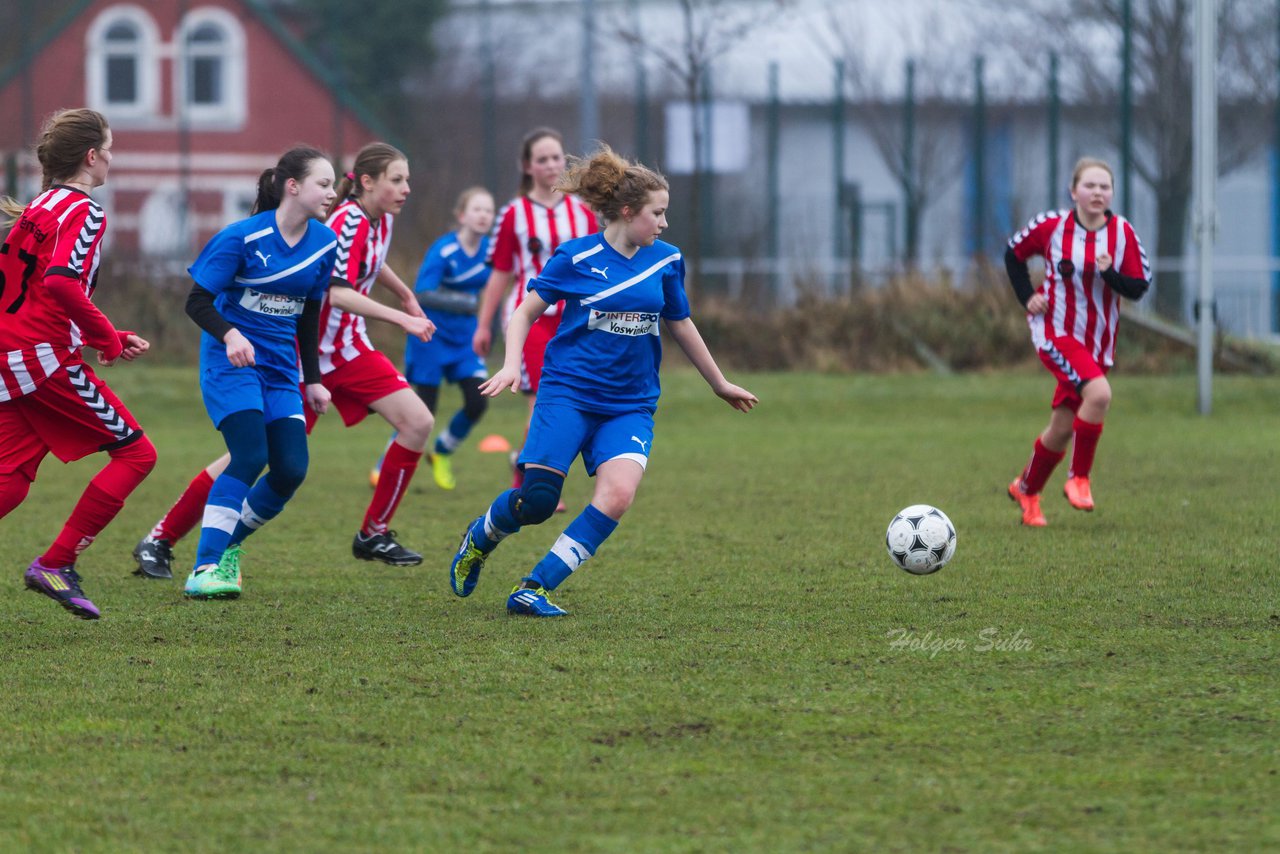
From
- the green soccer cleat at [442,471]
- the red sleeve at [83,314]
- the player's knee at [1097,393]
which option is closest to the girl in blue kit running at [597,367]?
the red sleeve at [83,314]

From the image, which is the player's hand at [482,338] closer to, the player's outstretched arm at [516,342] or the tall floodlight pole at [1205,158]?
the player's outstretched arm at [516,342]

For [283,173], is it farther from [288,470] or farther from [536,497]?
[536,497]

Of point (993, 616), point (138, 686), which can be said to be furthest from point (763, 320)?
point (138, 686)

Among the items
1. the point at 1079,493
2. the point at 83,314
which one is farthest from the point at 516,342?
the point at 1079,493

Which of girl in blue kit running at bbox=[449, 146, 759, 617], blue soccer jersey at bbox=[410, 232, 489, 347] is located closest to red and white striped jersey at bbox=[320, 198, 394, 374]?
girl in blue kit running at bbox=[449, 146, 759, 617]

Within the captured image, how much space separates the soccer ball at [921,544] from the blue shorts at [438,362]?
4.73 metres

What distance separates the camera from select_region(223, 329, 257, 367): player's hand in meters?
5.75

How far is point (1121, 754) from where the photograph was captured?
3.85 meters

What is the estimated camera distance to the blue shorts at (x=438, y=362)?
10578 mm

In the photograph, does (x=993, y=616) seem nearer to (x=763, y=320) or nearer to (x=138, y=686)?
(x=138, y=686)

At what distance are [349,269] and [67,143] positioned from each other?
5.60 feet

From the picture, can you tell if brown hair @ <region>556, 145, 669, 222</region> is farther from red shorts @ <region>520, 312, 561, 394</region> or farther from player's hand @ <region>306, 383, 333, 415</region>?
red shorts @ <region>520, 312, 561, 394</region>

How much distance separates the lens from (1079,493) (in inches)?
321

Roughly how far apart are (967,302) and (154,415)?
847cm
